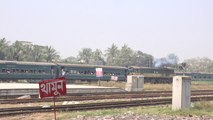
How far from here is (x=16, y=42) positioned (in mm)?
108438

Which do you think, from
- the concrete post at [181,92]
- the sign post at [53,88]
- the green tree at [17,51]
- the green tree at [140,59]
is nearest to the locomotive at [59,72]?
the concrete post at [181,92]

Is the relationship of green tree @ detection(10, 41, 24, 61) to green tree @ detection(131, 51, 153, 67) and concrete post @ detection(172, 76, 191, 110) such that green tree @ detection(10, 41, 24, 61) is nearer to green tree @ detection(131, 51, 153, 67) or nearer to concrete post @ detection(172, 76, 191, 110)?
green tree @ detection(131, 51, 153, 67)

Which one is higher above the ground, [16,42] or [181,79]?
[16,42]

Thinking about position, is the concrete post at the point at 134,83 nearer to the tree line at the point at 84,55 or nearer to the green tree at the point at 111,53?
the tree line at the point at 84,55

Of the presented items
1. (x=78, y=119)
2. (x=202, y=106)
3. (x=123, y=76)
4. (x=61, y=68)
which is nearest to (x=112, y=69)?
(x=123, y=76)

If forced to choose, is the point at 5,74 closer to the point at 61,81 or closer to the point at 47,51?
the point at 61,81

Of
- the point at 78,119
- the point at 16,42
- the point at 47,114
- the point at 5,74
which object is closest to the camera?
the point at 78,119

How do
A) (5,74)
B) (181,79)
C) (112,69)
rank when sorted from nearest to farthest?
(181,79) < (5,74) < (112,69)

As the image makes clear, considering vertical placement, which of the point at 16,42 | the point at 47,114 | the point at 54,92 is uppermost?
the point at 16,42

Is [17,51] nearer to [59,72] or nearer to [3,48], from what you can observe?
[3,48]

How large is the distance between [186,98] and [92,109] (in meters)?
5.32

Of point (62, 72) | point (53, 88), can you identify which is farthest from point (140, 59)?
point (53, 88)

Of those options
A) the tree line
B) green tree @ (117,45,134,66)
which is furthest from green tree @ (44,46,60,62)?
green tree @ (117,45,134,66)

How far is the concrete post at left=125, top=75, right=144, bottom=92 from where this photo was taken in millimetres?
39519
